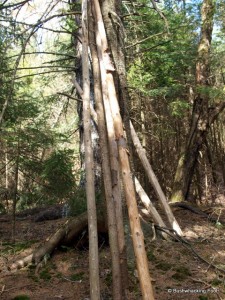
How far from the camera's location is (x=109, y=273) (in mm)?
4129

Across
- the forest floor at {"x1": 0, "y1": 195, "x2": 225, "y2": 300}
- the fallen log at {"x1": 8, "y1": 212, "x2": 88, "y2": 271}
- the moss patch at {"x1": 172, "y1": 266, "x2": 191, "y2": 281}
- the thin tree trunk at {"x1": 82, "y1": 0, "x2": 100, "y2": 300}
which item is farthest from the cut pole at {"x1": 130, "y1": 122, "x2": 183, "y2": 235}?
the thin tree trunk at {"x1": 82, "y1": 0, "x2": 100, "y2": 300}

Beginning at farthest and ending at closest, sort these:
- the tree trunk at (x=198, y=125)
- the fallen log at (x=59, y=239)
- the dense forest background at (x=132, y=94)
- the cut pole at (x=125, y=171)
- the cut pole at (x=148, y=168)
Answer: the tree trunk at (x=198, y=125)
the dense forest background at (x=132, y=94)
the cut pole at (x=148, y=168)
the fallen log at (x=59, y=239)
the cut pole at (x=125, y=171)

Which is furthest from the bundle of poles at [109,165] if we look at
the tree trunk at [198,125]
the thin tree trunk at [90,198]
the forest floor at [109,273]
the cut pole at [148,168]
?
the tree trunk at [198,125]

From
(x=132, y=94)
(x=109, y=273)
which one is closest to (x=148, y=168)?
(x=109, y=273)

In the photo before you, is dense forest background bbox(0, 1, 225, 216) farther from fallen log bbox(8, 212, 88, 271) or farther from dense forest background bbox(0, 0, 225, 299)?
fallen log bbox(8, 212, 88, 271)

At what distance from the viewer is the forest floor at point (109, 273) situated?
12.6 ft

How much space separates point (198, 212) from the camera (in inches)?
294

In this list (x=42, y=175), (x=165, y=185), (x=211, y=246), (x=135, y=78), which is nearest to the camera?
(x=211, y=246)

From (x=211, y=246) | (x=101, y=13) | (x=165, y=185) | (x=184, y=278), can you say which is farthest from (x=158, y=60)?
(x=184, y=278)

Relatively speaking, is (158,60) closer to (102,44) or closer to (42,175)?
(42,175)

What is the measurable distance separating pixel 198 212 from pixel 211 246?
2.45 m

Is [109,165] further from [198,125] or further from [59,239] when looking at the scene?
[198,125]

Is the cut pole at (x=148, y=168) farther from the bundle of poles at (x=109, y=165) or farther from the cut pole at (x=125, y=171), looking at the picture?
the cut pole at (x=125, y=171)

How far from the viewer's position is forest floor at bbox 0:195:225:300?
3.83 metres
